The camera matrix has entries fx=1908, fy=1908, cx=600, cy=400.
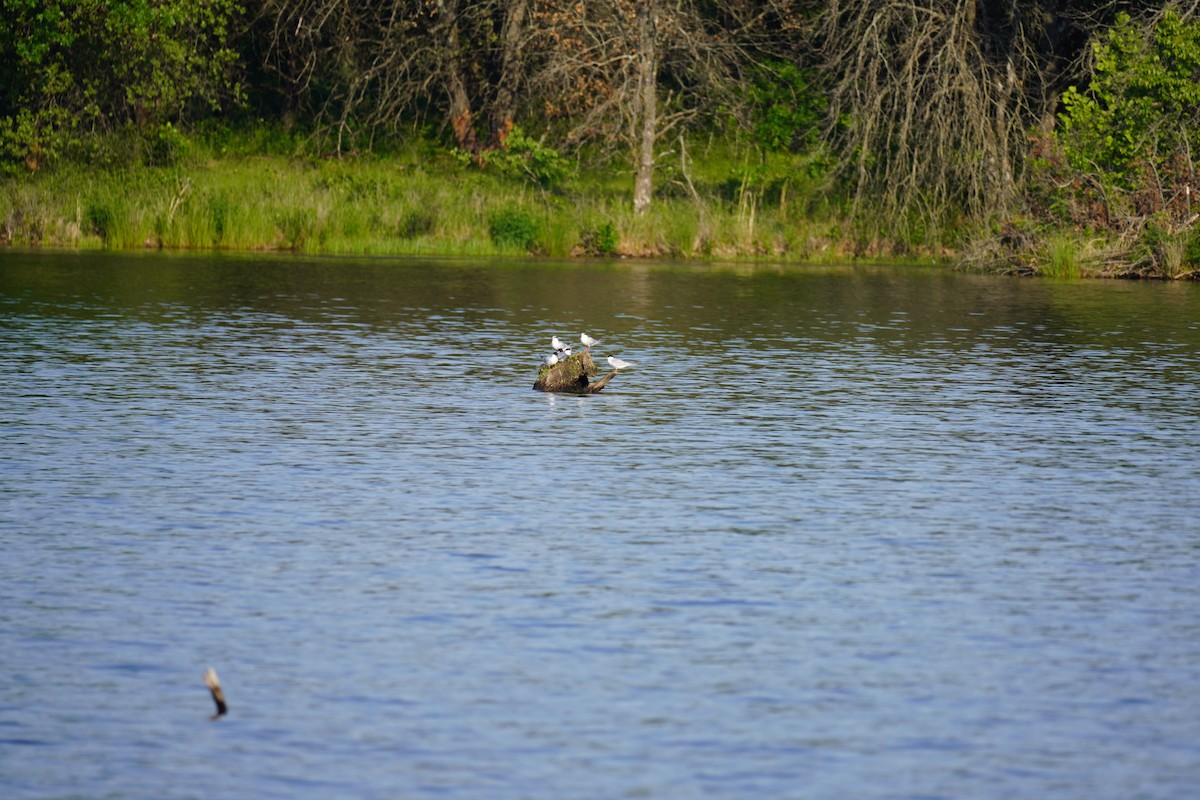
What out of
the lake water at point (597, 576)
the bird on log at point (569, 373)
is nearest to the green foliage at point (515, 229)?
the lake water at point (597, 576)

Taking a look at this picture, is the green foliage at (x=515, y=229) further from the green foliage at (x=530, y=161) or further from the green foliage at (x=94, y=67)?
the green foliage at (x=94, y=67)

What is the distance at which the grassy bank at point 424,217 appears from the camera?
36.8 m

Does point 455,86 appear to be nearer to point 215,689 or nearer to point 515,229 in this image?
point 515,229

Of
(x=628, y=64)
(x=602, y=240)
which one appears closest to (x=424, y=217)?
(x=602, y=240)

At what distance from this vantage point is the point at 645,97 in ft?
124

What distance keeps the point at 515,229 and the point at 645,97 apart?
12.3 ft

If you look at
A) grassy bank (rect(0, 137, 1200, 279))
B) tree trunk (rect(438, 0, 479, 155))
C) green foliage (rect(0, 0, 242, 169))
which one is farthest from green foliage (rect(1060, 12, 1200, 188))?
green foliage (rect(0, 0, 242, 169))

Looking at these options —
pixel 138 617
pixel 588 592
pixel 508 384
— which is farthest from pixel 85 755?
pixel 508 384

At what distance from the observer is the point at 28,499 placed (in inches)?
467

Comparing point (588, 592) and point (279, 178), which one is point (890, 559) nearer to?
point (588, 592)

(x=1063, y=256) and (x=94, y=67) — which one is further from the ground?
(x=94, y=67)

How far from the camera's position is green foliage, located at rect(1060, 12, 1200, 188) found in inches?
1286

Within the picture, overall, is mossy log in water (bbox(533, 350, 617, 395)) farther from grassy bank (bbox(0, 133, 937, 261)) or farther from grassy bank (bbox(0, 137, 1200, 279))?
grassy bank (bbox(0, 133, 937, 261))

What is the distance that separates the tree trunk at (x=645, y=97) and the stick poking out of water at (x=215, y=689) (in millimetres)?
30560
